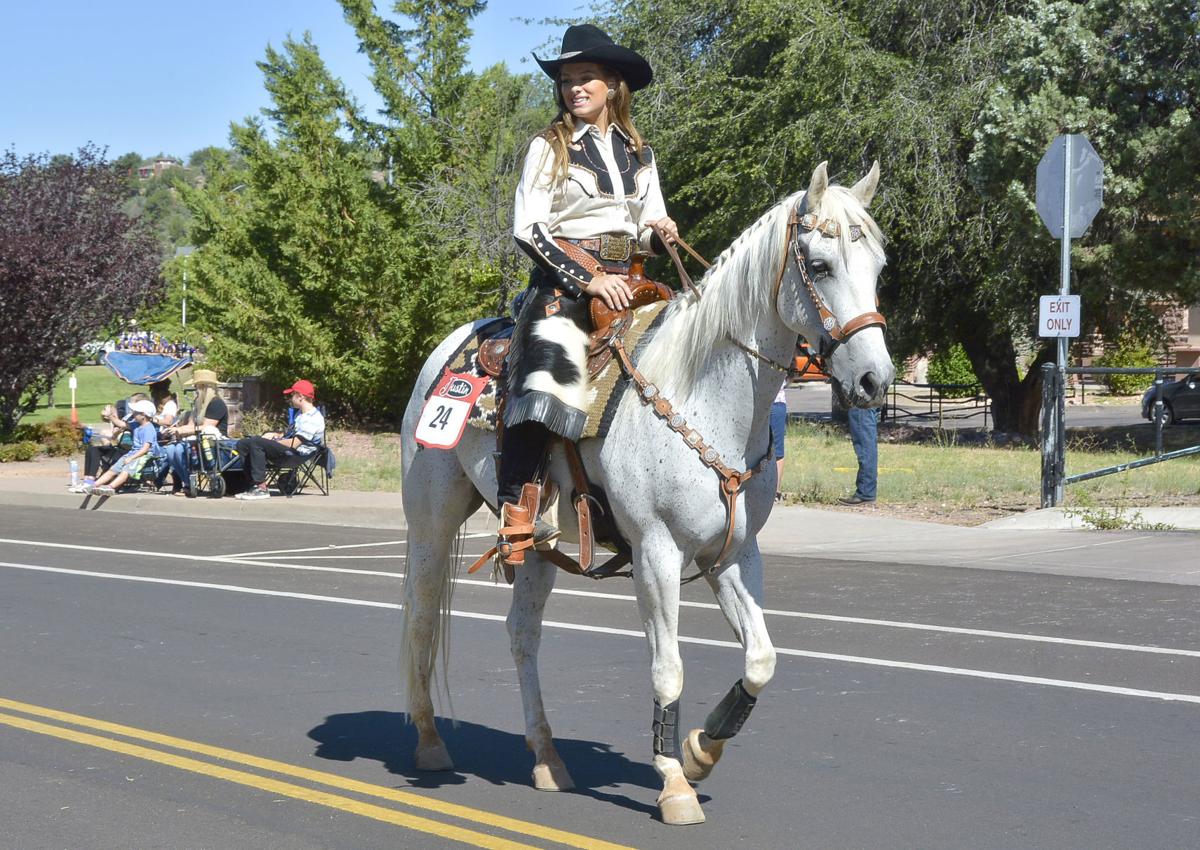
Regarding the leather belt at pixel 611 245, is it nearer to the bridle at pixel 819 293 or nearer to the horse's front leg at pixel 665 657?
the bridle at pixel 819 293

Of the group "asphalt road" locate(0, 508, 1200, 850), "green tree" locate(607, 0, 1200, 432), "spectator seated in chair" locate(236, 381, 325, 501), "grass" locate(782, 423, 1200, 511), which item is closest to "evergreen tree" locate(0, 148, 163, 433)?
"spectator seated in chair" locate(236, 381, 325, 501)

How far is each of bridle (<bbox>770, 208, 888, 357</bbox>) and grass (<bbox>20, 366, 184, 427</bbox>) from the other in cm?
3103

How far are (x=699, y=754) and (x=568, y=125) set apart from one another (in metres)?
2.52

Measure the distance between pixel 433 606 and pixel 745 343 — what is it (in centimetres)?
205

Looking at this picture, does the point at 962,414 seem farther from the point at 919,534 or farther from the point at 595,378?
the point at 595,378

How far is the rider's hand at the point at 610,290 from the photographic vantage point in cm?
565

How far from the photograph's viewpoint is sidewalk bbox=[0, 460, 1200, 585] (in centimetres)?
1280

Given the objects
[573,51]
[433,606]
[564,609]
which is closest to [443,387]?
[433,606]

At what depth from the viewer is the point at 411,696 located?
649 cm

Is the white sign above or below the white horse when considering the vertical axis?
above

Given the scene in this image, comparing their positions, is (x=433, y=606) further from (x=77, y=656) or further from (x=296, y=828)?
(x=77, y=656)

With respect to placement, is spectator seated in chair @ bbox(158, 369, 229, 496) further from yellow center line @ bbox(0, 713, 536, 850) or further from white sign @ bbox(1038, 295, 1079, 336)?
yellow center line @ bbox(0, 713, 536, 850)

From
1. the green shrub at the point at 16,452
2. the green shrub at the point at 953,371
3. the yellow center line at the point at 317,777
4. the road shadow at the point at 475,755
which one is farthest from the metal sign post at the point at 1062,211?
the green shrub at the point at 953,371

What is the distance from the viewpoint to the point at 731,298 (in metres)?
5.43
